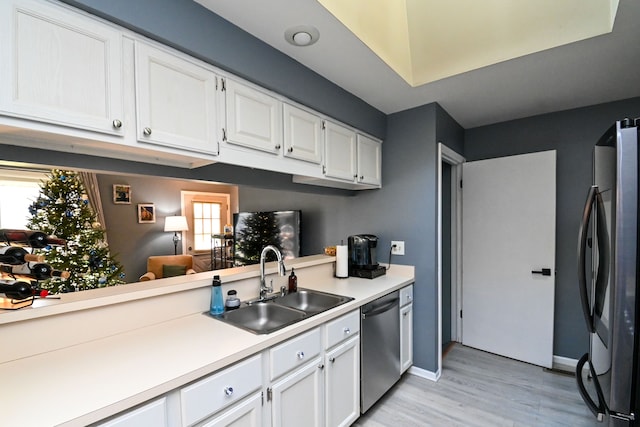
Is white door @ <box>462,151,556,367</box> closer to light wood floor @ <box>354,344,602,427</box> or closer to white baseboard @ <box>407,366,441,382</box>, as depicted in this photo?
light wood floor @ <box>354,344,602,427</box>

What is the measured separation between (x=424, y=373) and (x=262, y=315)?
1.67 m

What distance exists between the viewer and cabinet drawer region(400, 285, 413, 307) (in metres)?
2.43

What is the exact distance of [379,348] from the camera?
210cm

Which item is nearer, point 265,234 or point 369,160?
point 369,160

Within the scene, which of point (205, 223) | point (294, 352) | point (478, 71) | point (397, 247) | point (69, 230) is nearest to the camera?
point (294, 352)

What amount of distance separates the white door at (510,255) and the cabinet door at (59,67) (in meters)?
3.14

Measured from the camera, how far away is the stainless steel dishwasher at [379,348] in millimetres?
1956

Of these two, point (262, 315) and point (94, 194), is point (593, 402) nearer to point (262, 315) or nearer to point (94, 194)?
point (262, 315)

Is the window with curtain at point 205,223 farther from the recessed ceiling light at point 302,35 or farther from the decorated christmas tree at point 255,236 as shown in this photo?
the recessed ceiling light at point 302,35

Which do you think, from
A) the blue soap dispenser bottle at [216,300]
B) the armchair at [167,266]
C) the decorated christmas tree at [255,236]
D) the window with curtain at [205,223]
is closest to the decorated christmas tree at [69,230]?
the armchair at [167,266]

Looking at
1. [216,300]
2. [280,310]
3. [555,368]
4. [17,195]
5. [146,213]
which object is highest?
[17,195]

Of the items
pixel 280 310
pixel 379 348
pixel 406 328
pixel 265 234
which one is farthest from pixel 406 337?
pixel 265 234

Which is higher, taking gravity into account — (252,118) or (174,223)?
(252,118)

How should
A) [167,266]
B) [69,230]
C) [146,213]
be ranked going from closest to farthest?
[69,230]
[167,266]
[146,213]
